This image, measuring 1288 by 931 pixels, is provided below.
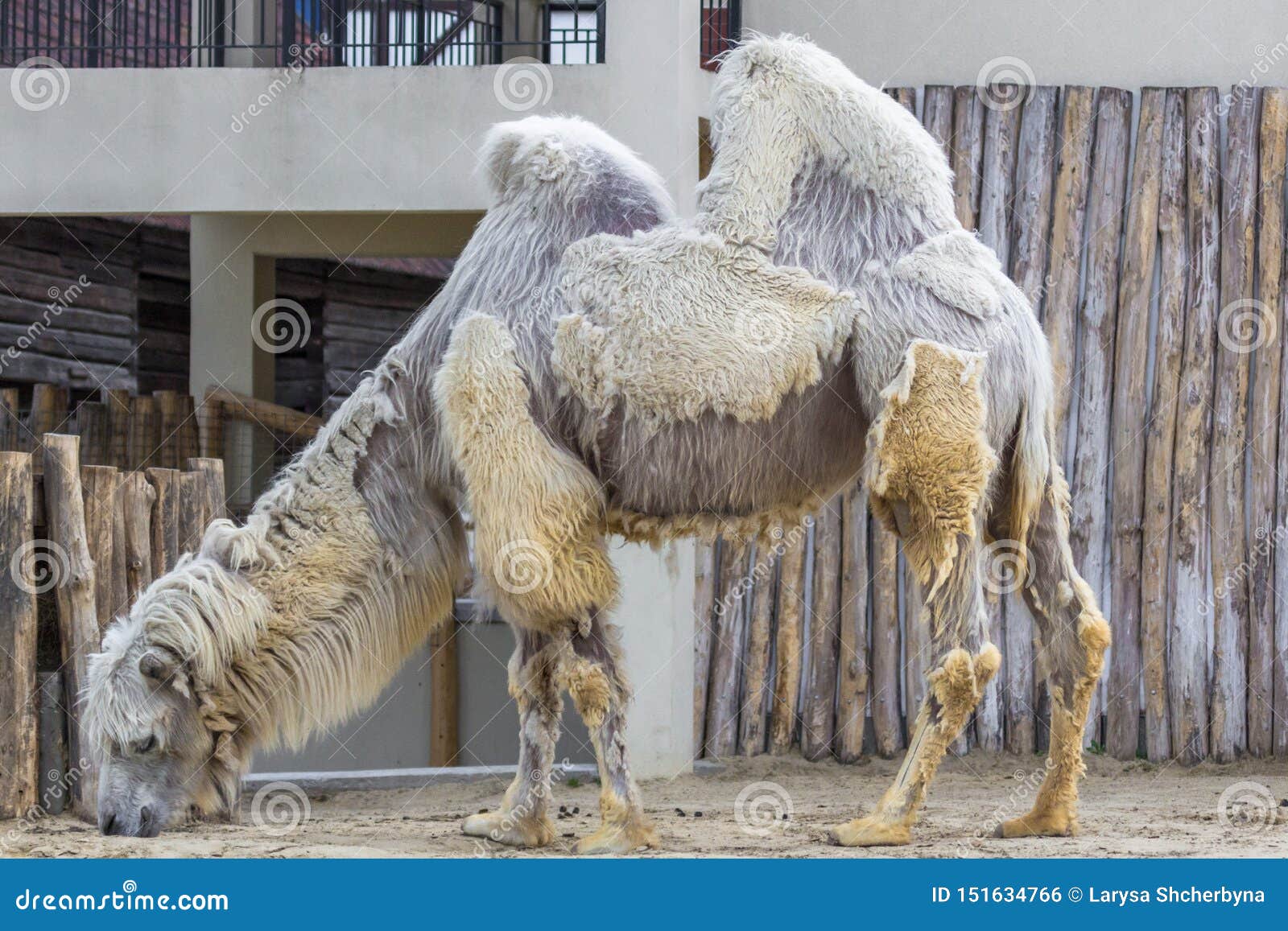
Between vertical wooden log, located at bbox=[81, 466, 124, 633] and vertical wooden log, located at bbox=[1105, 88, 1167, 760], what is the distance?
4384 mm

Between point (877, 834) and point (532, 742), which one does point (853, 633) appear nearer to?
point (532, 742)

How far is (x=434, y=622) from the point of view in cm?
513

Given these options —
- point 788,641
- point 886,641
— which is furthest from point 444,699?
point 886,641

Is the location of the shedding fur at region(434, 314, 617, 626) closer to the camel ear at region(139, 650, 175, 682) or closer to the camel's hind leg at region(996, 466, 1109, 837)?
the camel ear at region(139, 650, 175, 682)

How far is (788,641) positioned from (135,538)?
2998mm

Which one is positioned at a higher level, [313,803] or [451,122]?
[451,122]

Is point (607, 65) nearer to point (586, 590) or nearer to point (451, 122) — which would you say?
point (451, 122)

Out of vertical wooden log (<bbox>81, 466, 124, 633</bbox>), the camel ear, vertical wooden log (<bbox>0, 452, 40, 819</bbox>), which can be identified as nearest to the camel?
the camel ear

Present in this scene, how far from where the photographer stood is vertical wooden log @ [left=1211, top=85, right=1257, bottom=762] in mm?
6914

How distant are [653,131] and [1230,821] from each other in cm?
376

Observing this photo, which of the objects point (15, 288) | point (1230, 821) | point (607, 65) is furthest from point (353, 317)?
point (1230, 821)

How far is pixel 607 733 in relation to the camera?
4867 millimetres

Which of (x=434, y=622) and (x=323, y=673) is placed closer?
(x=323, y=673)

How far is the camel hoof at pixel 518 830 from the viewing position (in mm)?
5168
